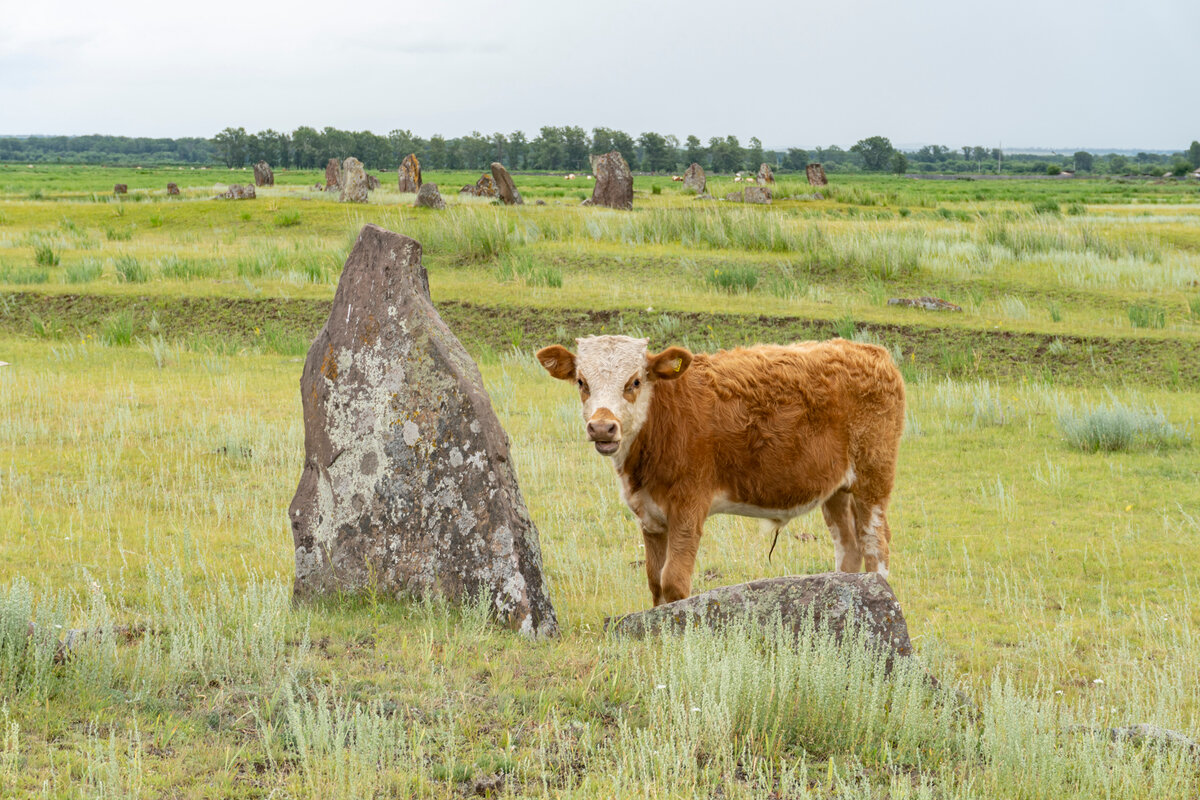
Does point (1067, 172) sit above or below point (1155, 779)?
above

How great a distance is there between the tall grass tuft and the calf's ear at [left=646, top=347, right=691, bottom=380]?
7653 mm

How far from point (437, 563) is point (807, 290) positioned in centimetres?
1556

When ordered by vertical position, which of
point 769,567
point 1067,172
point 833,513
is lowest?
point 769,567

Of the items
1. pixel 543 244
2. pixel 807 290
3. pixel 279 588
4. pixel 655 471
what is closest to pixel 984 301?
pixel 807 290

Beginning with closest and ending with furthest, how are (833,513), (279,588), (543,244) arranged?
(279,588) → (833,513) → (543,244)

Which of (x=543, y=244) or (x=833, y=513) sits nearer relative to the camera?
(x=833, y=513)

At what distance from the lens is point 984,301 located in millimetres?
20500

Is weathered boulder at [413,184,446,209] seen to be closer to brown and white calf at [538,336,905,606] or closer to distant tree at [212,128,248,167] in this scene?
brown and white calf at [538,336,905,606]

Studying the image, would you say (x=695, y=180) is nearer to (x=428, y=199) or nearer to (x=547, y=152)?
(x=428, y=199)

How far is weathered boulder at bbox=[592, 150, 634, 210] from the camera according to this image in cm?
3541

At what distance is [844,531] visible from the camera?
27.2ft

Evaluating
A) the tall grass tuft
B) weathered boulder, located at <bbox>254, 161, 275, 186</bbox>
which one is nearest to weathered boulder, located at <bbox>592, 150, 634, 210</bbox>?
the tall grass tuft

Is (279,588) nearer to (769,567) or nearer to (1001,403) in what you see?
(769,567)

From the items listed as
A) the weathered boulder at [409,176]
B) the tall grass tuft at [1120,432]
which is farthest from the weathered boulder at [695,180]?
the tall grass tuft at [1120,432]
